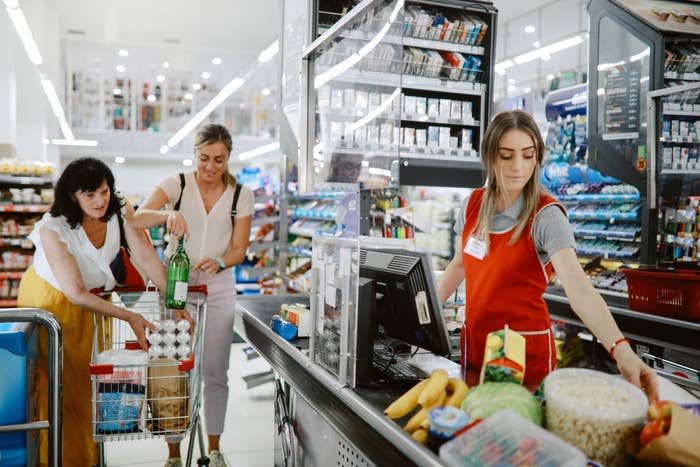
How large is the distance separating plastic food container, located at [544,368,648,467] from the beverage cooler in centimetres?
209

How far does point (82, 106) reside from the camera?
17.5 m

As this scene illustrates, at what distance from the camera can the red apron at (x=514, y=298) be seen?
7.18 ft

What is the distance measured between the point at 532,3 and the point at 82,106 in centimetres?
1282

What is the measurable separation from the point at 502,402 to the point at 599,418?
21 centimetres

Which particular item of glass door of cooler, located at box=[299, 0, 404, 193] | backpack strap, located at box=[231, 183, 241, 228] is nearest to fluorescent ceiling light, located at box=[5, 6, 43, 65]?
glass door of cooler, located at box=[299, 0, 404, 193]

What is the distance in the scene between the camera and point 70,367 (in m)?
2.94

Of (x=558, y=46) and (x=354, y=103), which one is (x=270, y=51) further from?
(x=354, y=103)

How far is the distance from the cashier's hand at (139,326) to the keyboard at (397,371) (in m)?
A: 1.04

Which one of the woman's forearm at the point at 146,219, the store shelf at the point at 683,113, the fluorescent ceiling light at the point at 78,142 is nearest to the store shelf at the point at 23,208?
the woman's forearm at the point at 146,219

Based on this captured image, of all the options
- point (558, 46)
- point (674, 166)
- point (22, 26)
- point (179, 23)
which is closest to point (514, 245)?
point (674, 166)

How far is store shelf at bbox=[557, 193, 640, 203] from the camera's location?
510 centimetres

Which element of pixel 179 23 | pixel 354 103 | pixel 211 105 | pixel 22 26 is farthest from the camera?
pixel 179 23

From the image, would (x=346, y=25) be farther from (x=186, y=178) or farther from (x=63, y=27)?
(x=63, y=27)

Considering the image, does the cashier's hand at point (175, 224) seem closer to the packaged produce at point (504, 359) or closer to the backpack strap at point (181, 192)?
the backpack strap at point (181, 192)
